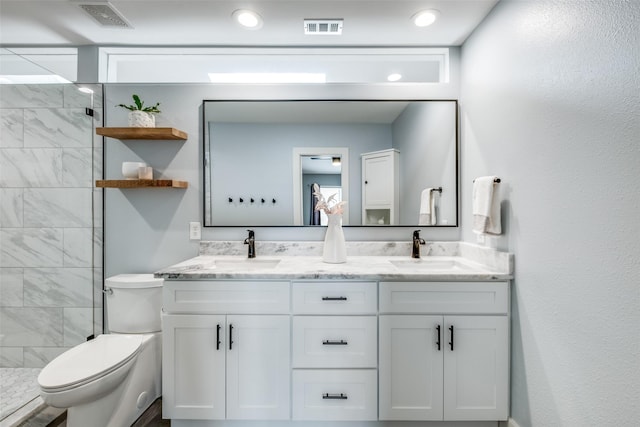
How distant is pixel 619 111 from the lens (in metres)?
0.97

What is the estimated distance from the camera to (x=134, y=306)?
1887mm

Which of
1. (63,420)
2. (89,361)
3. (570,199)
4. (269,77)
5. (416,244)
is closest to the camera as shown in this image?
(570,199)

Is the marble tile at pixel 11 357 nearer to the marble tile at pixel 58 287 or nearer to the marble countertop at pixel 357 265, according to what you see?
the marble tile at pixel 58 287

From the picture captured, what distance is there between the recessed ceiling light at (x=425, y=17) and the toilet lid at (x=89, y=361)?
2.53 meters

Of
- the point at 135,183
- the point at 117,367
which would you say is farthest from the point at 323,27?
the point at 117,367

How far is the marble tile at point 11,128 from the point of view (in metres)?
1.88

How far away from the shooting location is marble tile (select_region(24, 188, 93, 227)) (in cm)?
201

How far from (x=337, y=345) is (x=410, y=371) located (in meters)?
0.41

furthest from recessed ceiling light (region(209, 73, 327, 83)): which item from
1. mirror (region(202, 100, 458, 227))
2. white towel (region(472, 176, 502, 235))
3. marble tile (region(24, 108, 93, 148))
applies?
white towel (region(472, 176, 502, 235))

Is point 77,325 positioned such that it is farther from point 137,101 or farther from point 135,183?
point 137,101

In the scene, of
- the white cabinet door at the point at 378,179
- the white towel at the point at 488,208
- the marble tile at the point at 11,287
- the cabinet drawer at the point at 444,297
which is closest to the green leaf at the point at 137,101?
the marble tile at the point at 11,287

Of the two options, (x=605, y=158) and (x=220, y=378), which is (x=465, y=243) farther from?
(x=220, y=378)

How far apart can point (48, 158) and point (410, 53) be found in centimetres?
265

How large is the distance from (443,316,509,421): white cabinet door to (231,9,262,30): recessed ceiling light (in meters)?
2.05
